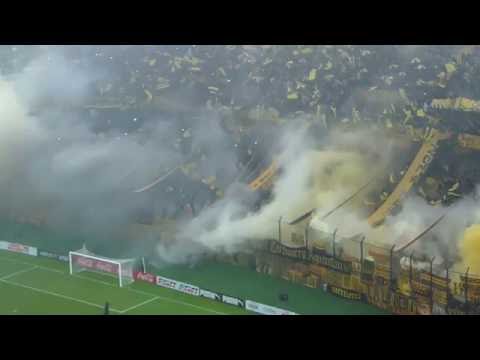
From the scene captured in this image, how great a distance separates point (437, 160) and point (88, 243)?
327 inches

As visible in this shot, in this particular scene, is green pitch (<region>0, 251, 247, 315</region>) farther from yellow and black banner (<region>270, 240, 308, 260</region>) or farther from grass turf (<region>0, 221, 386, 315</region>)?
yellow and black banner (<region>270, 240, 308, 260</region>)

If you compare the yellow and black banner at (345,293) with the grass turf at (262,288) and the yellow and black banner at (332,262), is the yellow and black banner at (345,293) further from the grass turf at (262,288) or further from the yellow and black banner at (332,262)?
the yellow and black banner at (332,262)

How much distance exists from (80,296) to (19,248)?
3.37 m

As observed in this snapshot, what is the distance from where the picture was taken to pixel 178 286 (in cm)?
1463

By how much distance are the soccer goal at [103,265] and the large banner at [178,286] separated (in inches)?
28.4

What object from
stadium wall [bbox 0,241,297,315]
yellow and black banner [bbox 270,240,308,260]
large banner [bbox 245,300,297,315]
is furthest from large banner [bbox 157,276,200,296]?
yellow and black banner [bbox 270,240,308,260]

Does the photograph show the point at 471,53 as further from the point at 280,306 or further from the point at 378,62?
the point at 280,306

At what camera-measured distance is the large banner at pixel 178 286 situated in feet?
47.2

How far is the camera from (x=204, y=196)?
1489 cm

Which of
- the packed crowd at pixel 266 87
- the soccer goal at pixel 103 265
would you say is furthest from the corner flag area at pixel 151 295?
the packed crowd at pixel 266 87

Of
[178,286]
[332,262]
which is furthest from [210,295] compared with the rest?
[332,262]

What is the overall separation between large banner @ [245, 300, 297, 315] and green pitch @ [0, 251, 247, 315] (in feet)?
0.54

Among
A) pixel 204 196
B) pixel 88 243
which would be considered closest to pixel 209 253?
pixel 204 196

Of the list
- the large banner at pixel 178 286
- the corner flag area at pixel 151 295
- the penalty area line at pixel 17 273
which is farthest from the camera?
the penalty area line at pixel 17 273
